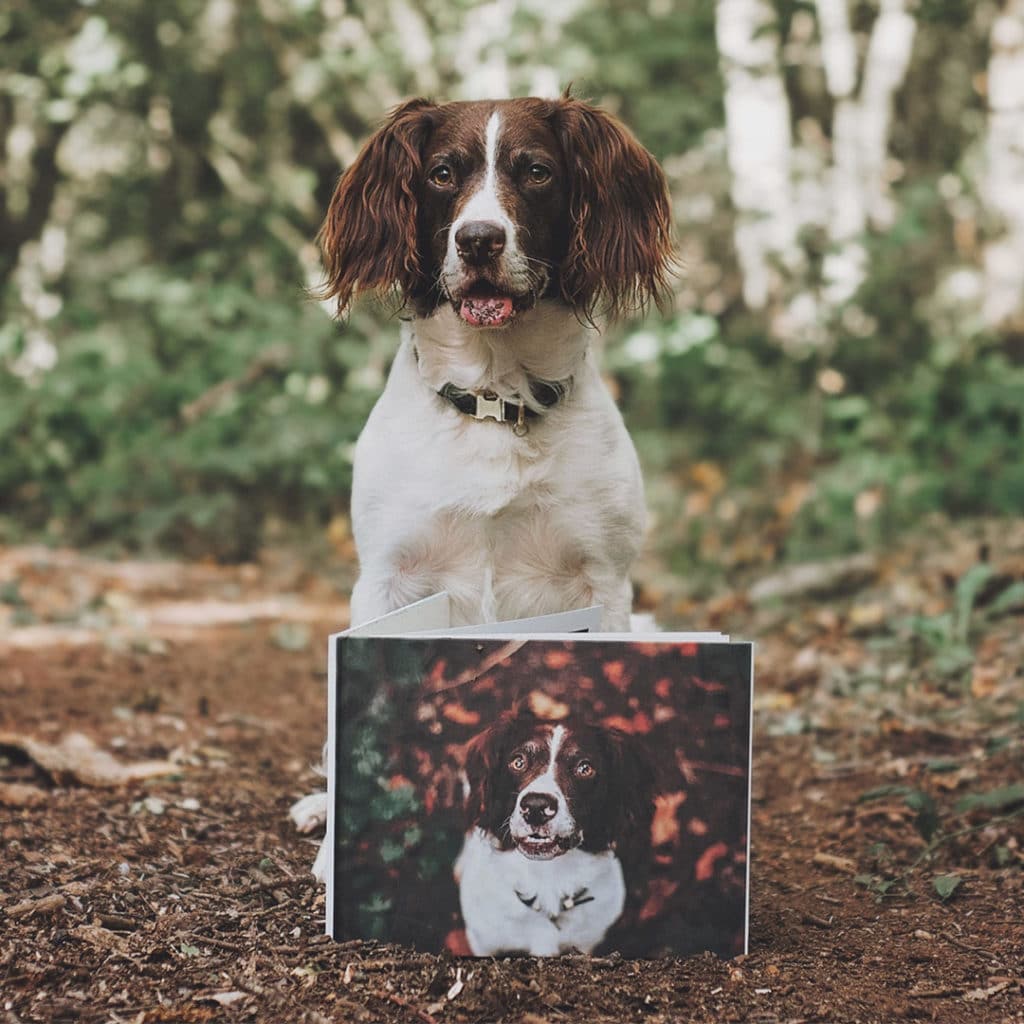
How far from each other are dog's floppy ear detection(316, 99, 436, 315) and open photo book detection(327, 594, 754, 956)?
3.53 ft

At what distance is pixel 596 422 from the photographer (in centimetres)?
298

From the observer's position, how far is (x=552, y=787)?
2180 millimetres

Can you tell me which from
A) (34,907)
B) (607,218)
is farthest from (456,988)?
(607,218)

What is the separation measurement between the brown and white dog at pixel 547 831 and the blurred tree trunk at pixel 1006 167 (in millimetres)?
5970

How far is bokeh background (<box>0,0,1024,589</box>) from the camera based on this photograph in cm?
710

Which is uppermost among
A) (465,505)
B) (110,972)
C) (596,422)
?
(596,422)

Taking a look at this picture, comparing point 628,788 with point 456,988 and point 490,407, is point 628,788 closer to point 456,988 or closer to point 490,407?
point 456,988

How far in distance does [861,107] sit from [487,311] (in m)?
6.20

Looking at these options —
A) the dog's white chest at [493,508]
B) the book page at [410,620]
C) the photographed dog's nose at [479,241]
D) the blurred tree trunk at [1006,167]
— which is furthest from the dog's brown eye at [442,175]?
the blurred tree trunk at [1006,167]

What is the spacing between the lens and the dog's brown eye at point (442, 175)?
2.91 meters

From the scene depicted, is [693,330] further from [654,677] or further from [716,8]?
[654,677]

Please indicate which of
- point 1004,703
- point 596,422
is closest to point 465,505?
point 596,422

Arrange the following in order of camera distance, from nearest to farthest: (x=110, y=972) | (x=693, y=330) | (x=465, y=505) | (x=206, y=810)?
(x=110, y=972) → (x=465, y=505) → (x=206, y=810) → (x=693, y=330)

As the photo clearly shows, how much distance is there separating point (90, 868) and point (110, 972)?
517 mm
